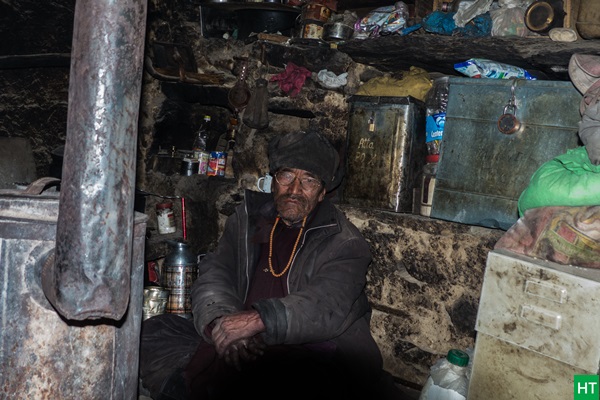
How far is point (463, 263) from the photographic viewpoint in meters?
3.16

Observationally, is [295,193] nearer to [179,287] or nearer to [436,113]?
[436,113]

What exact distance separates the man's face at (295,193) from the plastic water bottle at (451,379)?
3.50 ft

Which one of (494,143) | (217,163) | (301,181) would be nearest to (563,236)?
(494,143)

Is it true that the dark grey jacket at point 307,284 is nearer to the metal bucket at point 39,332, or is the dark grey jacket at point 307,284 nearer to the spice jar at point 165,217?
the metal bucket at point 39,332

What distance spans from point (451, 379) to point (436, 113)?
1.50 m

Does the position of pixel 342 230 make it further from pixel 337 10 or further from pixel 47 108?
pixel 47 108

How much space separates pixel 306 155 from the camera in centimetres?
322

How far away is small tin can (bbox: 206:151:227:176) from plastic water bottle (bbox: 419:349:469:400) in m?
2.42

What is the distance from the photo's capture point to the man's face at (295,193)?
3213 mm

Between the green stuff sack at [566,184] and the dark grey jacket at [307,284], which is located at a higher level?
the green stuff sack at [566,184]

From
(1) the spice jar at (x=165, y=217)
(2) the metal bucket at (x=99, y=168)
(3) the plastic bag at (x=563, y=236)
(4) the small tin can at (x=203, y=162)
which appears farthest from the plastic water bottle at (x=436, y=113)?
(2) the metal bucket at (x=99, y=168)

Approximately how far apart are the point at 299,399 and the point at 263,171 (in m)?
1.96

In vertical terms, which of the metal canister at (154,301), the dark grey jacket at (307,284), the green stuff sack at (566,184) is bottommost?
the metal canister at (154,301)

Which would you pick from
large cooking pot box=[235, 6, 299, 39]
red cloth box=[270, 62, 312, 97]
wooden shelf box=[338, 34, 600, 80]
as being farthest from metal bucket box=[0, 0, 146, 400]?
large cooking pot box=[235, 6, 299, 39]
